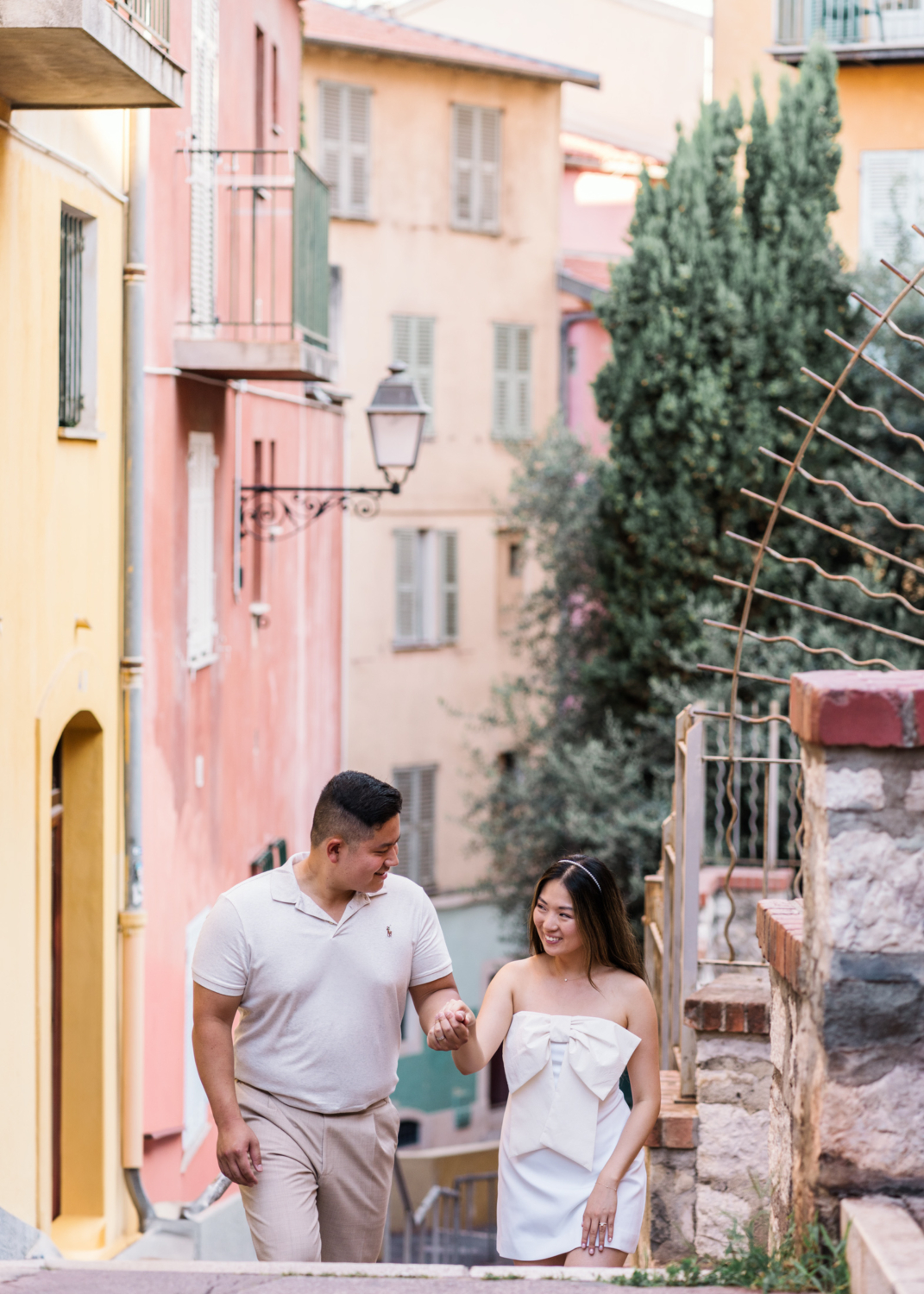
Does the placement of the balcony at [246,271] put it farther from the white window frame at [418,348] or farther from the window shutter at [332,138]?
the white window frame at [418,348]

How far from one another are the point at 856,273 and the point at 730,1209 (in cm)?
1121

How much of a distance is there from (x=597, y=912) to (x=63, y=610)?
3.99 meters

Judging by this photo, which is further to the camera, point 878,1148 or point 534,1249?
point 534,1249

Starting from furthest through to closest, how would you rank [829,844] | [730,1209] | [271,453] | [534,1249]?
[271,453], [730,1209], [534,1249], [829,844]

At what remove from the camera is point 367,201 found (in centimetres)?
2194

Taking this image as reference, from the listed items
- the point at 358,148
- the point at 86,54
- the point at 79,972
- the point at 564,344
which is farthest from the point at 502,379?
the point at 86,54

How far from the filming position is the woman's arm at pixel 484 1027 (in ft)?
13.5

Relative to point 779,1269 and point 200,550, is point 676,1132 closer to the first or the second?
point 779,1269

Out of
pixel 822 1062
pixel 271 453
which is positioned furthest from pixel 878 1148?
pixel 271 453

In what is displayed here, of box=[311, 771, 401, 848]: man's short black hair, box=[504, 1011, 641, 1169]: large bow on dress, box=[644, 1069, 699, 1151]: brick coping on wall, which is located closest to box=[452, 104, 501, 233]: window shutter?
box=[644, 1069, 699, 1151]: brick coping on wall

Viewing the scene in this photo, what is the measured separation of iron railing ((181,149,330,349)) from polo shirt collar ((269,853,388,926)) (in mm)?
6288

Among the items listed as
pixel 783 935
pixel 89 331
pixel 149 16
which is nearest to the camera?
pixel 783 935

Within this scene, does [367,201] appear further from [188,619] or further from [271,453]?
[188,619]

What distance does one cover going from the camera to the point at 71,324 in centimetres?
805
